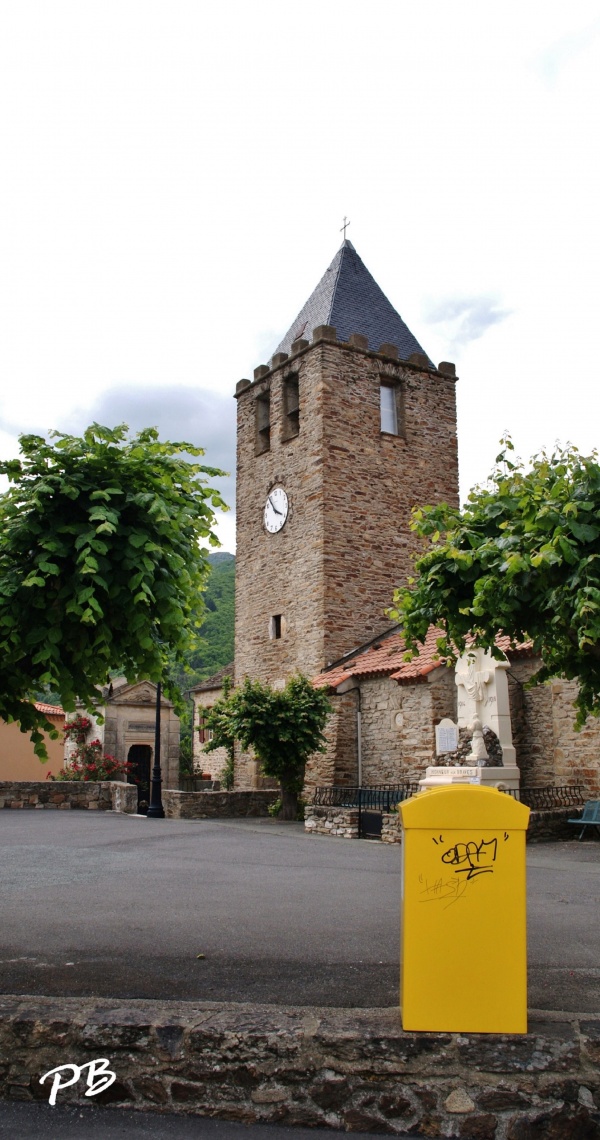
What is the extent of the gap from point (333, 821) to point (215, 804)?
483 centimetres

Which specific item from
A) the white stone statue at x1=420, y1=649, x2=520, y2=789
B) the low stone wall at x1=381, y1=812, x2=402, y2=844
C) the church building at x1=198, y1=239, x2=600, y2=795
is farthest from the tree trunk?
the white stone statue at x1=420, y1=649, x2=520, y2=789

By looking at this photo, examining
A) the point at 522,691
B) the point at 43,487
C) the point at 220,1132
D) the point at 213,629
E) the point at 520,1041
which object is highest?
the point at 213,629

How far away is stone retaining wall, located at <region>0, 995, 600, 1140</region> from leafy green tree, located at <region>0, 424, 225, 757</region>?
1.99 metres

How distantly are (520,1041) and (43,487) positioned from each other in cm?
406

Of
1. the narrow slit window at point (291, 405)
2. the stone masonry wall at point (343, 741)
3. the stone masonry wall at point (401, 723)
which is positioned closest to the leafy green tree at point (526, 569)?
the stone masonry wall at point (401, 723)

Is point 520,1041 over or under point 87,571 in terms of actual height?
under

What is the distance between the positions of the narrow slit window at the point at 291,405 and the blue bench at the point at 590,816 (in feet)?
44.5

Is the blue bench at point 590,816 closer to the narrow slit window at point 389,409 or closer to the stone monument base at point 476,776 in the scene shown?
the stone monument base at point 476,776

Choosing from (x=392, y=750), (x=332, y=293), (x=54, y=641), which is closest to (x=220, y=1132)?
(x=54, y=641)

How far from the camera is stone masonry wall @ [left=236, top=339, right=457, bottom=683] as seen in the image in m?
22.4

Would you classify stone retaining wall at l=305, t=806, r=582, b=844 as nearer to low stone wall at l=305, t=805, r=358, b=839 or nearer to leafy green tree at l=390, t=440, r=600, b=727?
low stone wall at l=305, t=805, r=358, b=839

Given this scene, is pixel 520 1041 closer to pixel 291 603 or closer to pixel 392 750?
pixel 392 750

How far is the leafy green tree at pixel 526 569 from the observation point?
554cm

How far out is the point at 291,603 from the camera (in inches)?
917
